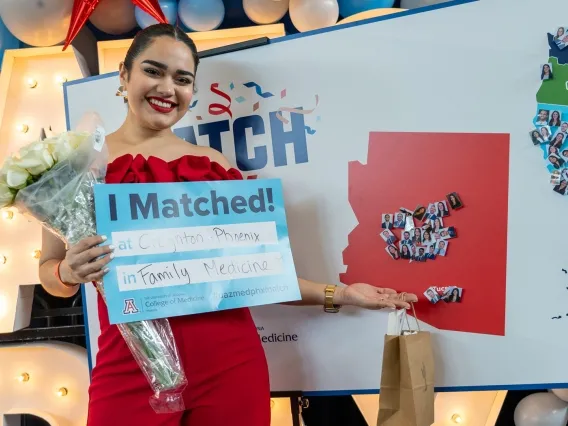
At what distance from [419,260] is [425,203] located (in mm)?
151

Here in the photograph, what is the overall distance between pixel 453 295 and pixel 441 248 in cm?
12

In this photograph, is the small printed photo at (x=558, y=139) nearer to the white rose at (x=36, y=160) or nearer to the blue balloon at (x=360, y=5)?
the blue balloon at (x=360, y=5)

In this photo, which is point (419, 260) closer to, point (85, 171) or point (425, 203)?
point (425, 203)

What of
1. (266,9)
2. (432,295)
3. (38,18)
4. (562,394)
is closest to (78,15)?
(38,18)

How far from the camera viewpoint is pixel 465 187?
1.38 meters

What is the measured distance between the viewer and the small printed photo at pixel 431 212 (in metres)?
1.40

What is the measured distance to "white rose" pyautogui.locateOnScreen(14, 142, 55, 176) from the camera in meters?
0.99

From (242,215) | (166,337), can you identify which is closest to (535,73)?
(242,215)

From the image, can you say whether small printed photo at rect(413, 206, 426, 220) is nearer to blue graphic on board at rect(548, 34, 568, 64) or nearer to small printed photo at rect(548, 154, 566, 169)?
small printed photo at rect(548, 154, 566, 169)

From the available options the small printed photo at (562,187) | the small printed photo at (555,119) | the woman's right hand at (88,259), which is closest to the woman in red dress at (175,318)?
the woman's right hand at (88,259)

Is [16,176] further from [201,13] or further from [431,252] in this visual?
[201,13]

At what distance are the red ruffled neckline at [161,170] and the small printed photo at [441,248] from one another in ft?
1.87

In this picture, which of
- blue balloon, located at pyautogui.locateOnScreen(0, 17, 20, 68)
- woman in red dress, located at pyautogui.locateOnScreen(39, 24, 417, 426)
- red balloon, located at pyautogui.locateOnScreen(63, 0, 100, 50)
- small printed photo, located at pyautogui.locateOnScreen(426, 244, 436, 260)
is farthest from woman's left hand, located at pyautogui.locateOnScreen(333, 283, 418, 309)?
blue balloon, located at pyautogui.locateOnScreen(0, 17, 20, 68)

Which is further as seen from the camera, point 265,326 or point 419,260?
point 265,326
